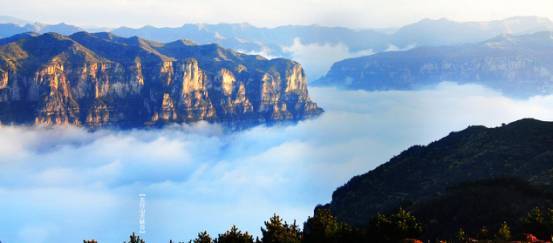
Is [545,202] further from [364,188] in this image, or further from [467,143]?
[467,143]

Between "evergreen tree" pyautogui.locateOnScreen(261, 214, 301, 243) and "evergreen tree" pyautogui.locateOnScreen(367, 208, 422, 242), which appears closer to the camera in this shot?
"evergreen tree" pyautogui.locateOnScreen(261, 214, 301, 243)

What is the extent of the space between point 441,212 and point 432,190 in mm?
38377

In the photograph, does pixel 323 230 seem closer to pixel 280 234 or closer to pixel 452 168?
pixel 280 234

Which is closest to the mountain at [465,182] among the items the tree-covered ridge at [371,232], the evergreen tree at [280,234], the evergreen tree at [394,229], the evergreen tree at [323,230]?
the tree-covered ridge at [371,232]

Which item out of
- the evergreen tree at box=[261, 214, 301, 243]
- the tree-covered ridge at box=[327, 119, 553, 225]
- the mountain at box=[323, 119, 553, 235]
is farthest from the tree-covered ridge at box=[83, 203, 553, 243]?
the tree-covered ridge at box=[327, 119, 553, 225]

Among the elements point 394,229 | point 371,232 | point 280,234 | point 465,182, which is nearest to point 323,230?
point 280,234

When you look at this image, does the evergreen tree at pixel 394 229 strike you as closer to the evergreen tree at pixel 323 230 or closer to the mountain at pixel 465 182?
the evergreen tree at pixel 323 230

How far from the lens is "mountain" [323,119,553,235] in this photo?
103750 millimetres

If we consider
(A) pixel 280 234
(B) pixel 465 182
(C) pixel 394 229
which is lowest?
(A) pixel 280 234

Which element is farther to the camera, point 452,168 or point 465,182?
point 452,168

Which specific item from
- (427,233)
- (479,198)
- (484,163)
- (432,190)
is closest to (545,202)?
(479,198)

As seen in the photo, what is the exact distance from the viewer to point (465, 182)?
129 m

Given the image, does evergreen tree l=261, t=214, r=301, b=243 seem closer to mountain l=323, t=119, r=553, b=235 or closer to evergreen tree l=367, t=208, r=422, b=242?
evergreen tree l=367, t=208, r=422, b=242

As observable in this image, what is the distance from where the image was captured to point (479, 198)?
360 ft
